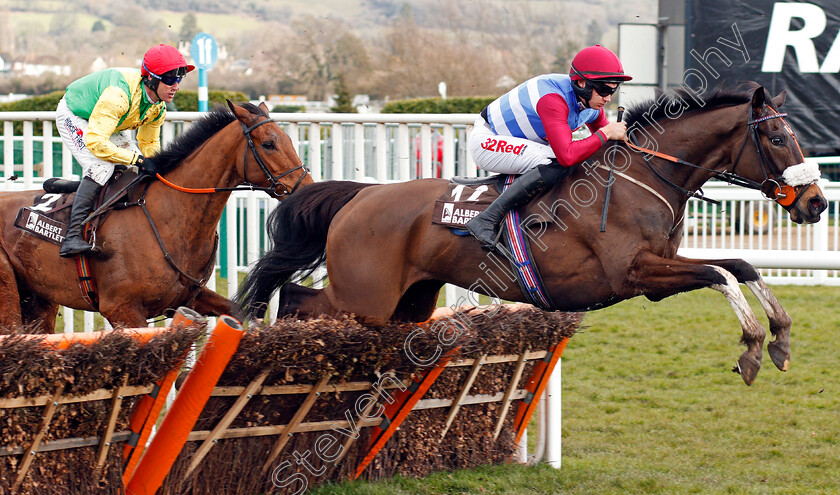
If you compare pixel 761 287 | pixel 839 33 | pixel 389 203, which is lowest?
pixel 761 287

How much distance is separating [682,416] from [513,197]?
2670 mm

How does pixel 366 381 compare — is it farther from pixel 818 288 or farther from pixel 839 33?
pixel 839 33

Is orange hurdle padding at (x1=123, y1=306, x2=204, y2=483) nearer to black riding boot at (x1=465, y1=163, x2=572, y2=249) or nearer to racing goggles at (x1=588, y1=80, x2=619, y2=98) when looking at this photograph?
black riding boot at (x1=465, y1=163, x2=572, y2=249)

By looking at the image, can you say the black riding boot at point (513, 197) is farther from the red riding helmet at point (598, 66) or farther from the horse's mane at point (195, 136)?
the horse's mane at point (195, 136)

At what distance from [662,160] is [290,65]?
32915mm

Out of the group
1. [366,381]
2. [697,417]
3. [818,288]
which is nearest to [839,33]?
[818,288]

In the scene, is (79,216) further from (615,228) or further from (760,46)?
(760,46)

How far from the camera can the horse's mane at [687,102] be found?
404cm

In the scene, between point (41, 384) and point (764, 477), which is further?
point (764, 477)

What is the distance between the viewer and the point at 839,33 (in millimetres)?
12930

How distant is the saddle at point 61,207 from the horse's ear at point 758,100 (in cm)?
301

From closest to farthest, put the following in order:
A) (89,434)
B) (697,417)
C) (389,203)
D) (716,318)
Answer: (89,434) → (389,203) → (697,417) → (716,318)

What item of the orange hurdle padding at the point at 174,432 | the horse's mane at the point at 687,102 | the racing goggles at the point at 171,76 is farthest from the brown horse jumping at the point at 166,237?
the horse's mane at the point at 687,102

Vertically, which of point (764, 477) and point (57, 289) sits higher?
point (57, 289)
